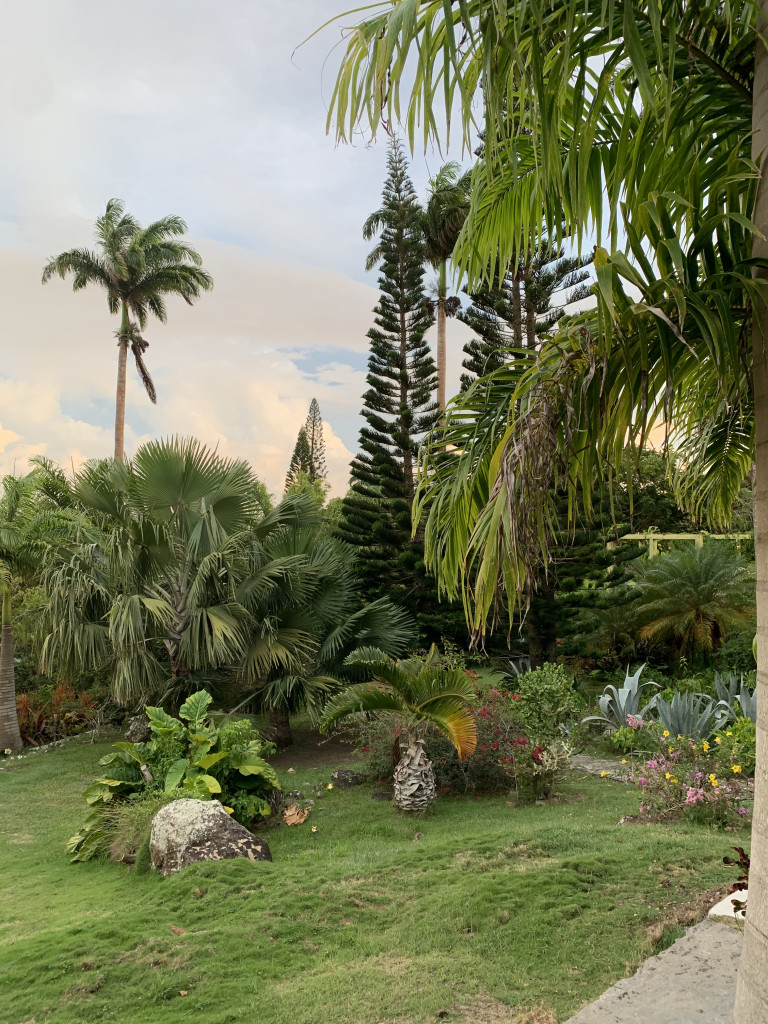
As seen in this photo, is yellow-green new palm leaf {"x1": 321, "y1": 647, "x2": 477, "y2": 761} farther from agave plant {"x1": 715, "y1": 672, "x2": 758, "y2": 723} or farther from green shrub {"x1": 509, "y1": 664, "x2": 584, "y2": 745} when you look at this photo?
agave plant {"x1": 715, "y1": 672, "x2": 758, "y2": 723}

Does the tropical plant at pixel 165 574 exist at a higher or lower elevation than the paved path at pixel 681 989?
higher

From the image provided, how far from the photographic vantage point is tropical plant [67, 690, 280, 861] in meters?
6.70

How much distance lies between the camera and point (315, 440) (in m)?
44.0

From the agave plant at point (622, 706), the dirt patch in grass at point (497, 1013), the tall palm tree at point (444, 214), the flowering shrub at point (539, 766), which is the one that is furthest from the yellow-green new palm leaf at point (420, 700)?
the tall palm tree at point (444, 214)

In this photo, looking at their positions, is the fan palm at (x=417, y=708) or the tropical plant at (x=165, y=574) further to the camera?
the tropical plant at (x=165, y=574)

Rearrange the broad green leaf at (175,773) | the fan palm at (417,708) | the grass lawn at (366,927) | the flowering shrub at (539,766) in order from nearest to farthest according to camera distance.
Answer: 1. the grass lawn at (366,927)
2. the broad green leaf at (175,773)
3. the fan palm at (417,708)
4. the flowering shrub at (539,766)

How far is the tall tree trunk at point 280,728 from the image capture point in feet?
34.1

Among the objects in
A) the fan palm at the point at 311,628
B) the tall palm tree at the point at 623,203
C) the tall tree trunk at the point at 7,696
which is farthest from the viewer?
the tall tree trunk at the point at 7,696

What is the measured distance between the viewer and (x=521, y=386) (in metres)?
2.68

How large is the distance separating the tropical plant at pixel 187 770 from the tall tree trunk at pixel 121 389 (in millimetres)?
18271

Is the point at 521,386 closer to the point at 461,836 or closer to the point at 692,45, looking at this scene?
the point at 692,45

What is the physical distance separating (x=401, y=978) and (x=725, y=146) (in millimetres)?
3768

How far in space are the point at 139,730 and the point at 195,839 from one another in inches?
219

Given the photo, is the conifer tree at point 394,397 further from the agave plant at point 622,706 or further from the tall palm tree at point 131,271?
the tall palm tree at point 131,271
